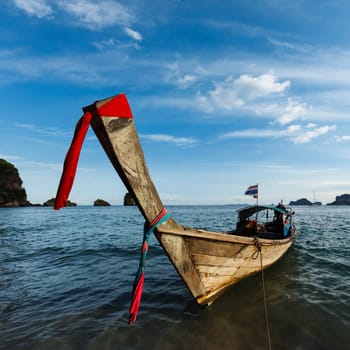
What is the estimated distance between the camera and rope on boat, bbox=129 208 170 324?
331 centimetres

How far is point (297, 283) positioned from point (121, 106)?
8.14 meters

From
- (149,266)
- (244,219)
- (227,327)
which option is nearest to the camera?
(227,327)

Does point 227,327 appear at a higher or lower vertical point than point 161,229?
lower

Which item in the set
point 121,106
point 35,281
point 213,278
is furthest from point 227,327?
point 35,281

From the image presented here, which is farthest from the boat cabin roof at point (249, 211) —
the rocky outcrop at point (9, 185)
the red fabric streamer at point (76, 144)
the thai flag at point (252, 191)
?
the rocky outcrop at point (9, 185)

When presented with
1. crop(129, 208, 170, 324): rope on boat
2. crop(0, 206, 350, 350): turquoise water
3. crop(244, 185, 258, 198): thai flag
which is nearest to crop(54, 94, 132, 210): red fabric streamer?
crop(129, 208, 170, 324): rope on boat

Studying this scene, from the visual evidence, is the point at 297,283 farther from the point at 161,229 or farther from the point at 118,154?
the point at 118,154

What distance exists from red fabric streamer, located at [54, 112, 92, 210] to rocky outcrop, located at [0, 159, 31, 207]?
350 ft

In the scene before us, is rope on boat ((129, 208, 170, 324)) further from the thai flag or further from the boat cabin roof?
the thai flag

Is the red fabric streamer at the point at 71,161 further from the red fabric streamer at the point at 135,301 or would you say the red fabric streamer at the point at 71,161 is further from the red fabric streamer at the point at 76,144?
the red fabric streamer at the point at 135,301

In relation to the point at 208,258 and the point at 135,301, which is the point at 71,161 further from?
the point at 208,258

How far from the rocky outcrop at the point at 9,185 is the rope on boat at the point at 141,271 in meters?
106

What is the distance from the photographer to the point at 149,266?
9.55 metres

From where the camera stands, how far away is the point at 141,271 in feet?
11.4
